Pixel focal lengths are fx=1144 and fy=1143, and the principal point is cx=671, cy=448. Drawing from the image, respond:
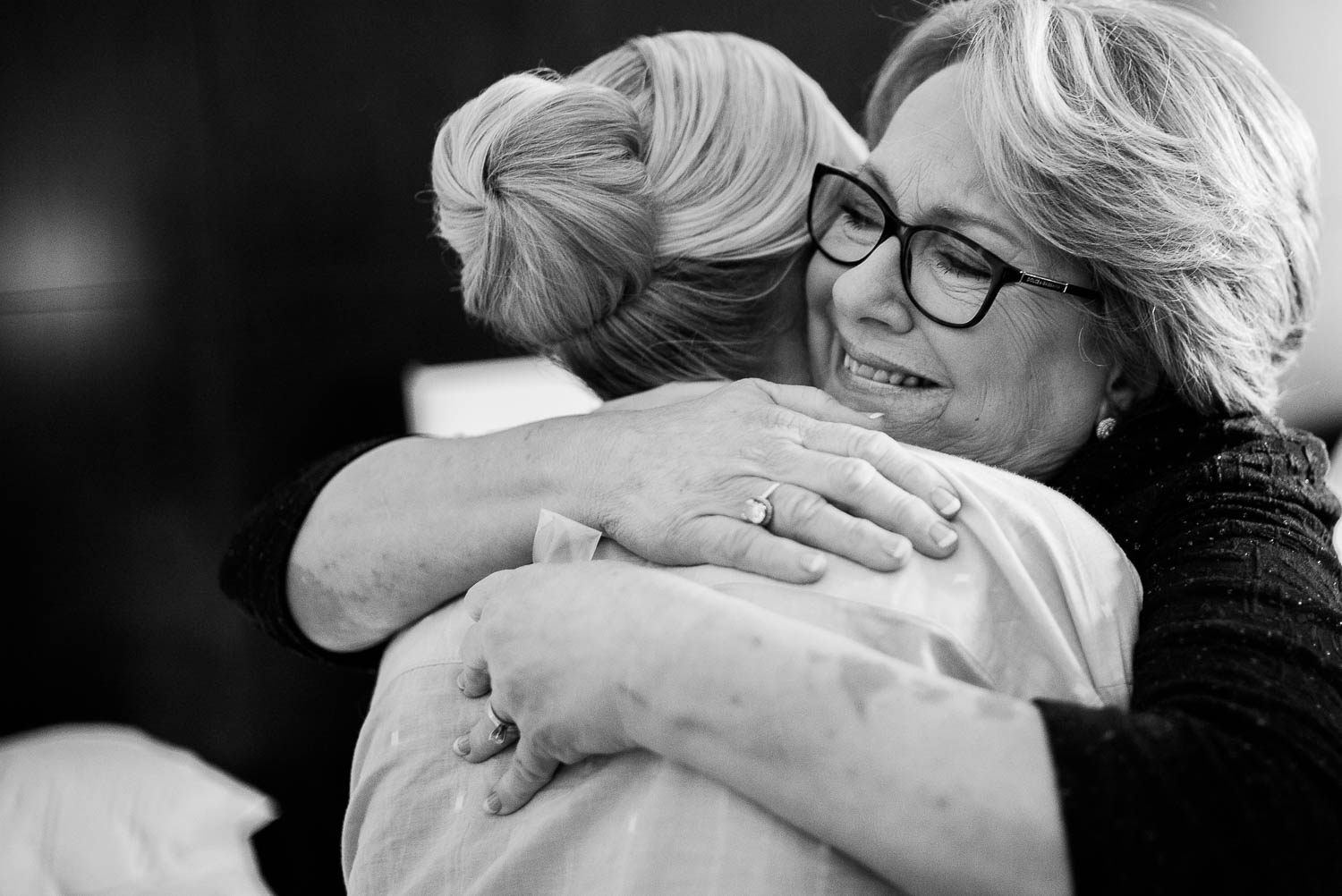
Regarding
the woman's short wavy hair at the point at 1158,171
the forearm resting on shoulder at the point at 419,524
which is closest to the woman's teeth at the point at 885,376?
the woman's short wavy hair at the point at 1158,171

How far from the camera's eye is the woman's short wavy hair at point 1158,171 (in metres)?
1.20

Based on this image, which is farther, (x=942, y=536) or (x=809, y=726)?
(x=942, y=536)

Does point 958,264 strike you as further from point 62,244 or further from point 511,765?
point 62,244

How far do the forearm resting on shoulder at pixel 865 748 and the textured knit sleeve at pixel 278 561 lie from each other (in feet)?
2.27

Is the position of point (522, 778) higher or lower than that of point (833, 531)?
lower

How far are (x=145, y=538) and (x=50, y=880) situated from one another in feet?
2.86

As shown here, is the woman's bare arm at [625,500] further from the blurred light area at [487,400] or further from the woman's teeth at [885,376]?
the blurred light area at [487,400]

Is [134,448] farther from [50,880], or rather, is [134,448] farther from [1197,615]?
[1197,615]

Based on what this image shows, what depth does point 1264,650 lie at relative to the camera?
0.88 m

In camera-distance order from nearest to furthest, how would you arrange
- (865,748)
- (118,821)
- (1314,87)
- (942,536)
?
1. (865,748)
2. (942,536)
3. (118,821)
4. (1314,87)

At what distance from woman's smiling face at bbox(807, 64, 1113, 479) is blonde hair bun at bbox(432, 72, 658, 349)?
0.84 feet

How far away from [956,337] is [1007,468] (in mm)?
181

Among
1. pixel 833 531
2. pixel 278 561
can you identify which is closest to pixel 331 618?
pixel 278 561

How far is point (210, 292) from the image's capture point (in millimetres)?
2834
